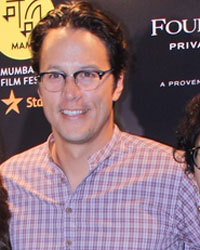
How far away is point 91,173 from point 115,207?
129 millimetres

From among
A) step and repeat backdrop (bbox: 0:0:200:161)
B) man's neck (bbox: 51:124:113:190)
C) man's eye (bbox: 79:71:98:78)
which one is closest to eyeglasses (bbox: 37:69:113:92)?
man's eye (bbox: 79:71:98:78)

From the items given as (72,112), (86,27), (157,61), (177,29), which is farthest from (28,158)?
(177,29)

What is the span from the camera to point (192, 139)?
61.8 inches

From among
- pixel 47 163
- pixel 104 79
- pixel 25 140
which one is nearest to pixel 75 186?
pixel 47 163

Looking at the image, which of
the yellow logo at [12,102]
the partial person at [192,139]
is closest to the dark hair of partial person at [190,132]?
the partial person at [192,139]

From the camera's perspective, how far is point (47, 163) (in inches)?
74.5

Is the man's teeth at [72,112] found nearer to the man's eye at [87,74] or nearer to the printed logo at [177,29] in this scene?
the man's eye at [87,74]

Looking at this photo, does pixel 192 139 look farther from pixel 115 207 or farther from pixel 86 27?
pixel 86 27

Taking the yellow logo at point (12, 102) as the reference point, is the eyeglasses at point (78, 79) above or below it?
above

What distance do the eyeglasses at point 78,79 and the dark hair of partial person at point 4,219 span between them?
367 mm

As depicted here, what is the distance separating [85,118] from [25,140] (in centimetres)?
64

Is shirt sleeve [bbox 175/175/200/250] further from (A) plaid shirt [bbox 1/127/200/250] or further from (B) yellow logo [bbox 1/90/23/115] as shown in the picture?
(B) yellow logo [bbox 1/90/23/115]

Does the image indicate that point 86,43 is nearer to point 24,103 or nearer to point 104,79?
point 104,79

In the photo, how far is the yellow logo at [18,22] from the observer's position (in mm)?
2322
